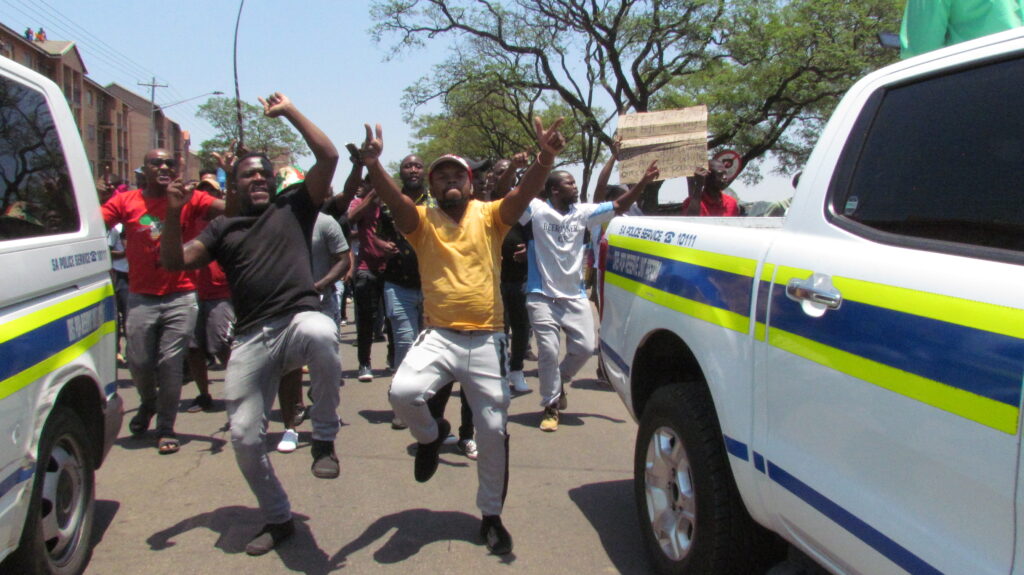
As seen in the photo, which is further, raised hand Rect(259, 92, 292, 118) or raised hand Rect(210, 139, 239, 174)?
raised hand Rect(210, 139, 239, 174)

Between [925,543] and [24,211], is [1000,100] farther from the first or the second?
[24,211]

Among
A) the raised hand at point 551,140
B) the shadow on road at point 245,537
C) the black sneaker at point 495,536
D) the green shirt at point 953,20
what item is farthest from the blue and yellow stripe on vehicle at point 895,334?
the shadow on road at point 245,537

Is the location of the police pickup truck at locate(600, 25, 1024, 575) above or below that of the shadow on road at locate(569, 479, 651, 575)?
above

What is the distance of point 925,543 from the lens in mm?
1868

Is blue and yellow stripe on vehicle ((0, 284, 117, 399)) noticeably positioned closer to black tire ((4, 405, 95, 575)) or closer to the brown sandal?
black tire ((4, 405, 95, 575))

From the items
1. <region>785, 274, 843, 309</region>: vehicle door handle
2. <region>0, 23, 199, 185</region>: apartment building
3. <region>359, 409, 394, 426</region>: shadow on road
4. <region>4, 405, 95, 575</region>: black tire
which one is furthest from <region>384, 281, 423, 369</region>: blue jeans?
<region>0, 23, 199, 185</region>: apartment building

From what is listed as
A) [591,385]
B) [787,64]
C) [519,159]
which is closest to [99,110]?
[787,64]

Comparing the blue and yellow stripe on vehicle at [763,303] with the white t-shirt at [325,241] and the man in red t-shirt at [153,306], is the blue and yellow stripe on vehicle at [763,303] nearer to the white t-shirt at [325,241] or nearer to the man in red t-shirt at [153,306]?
the white t-shirt at [325,241]

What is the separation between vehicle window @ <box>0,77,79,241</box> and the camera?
9.98 ft

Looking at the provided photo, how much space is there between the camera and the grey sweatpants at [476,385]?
374 centimetres

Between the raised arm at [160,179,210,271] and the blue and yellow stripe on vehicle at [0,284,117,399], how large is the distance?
36 centimetres

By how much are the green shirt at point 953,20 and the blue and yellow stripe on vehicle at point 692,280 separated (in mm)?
1262

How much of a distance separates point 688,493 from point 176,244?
99.0 inches

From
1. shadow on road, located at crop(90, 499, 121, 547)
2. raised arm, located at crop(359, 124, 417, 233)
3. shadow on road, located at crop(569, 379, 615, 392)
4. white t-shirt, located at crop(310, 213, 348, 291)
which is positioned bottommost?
shadow on road, located at crop(90, 499, 121, 547)
